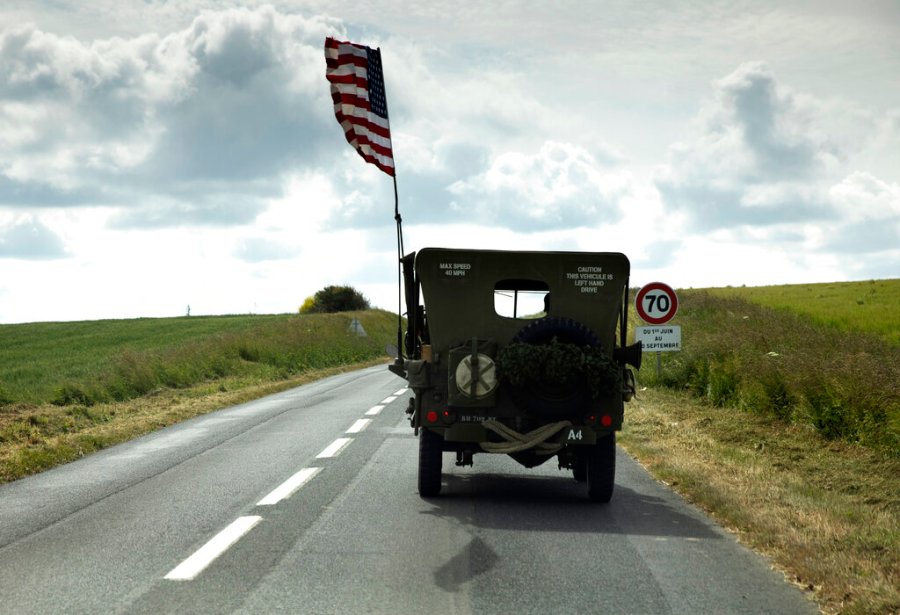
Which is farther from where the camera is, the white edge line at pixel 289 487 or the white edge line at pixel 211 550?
the white edge line at pixel 289 487

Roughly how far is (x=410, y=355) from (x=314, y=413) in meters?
7.44

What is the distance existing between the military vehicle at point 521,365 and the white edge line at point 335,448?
2.55 metres

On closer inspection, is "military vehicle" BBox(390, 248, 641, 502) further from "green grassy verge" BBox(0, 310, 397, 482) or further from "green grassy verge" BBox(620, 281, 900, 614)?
"green grassy verge" BBox(0, 310, 397, 482)

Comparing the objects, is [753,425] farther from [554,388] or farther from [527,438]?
[527,438]

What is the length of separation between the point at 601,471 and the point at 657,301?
972 centimetres

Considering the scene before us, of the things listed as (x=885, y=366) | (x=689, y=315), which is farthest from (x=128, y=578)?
(x=689, y=315)

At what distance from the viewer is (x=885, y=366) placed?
1284 centimetres

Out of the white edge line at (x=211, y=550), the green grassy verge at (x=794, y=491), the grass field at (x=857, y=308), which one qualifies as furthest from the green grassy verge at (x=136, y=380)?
the grass field at (x=857, y=308)

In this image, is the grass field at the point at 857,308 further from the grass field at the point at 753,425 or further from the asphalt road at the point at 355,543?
the asphalt road at the point at 355,543

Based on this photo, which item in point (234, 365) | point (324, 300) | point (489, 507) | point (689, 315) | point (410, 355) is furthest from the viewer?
point (324, 300)

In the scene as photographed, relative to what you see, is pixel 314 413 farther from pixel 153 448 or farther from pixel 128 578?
pixel 128 578

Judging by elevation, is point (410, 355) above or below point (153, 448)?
above

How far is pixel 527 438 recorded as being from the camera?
27.5ft

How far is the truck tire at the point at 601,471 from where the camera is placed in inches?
334
